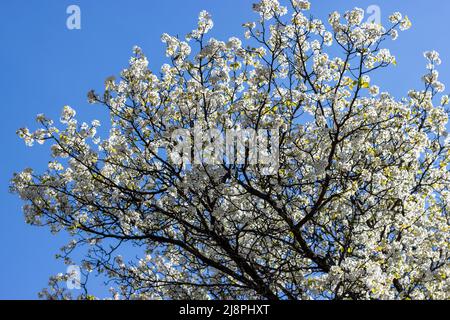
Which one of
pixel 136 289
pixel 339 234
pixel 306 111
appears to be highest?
pixel 306 111

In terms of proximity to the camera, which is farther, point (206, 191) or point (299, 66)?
point (299, 66)

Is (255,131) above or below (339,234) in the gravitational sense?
above

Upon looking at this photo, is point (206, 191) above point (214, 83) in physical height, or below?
below

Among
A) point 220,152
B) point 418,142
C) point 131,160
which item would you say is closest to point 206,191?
point 220,152

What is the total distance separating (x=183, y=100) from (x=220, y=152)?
151 centimetres

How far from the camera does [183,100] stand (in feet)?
36.7

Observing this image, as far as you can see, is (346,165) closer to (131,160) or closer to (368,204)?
(368,204)

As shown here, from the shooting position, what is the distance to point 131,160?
11469 millimetres

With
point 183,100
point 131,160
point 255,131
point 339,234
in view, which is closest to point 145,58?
point 183,100

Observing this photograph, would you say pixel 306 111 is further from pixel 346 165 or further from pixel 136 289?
pixel 136 289
